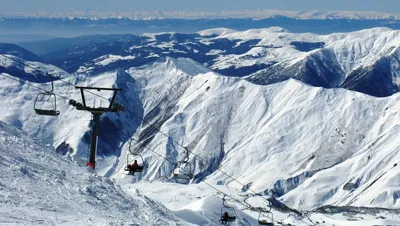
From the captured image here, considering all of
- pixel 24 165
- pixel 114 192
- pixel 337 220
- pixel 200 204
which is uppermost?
pixel 24 165

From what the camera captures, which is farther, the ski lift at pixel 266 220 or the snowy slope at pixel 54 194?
the ski lift at pixel 266 220

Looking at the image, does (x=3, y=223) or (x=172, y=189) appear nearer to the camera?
(x=3, y=223)

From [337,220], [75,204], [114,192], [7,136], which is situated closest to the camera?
[75,204]

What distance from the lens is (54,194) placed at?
45438 mm

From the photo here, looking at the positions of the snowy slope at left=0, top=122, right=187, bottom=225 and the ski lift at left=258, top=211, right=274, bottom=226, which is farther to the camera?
the ski lift at left=258, top=211, right=274, bottom=226

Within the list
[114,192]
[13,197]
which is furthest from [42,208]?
[114,192]

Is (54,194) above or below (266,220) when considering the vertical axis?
above

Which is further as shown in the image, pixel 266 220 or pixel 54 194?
pixel 266 220

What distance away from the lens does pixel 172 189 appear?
Result: 540 feet

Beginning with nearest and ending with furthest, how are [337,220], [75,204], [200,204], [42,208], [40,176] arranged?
[42,208]
[75,204]
[40,176]
[200,204]
[337,220]

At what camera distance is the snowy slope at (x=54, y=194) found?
3878 centimetres

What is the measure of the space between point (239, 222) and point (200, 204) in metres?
12.2

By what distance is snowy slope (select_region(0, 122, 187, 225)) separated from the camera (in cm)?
3878

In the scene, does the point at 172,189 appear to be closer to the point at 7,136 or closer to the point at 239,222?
the point at 239,222
